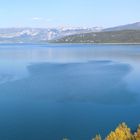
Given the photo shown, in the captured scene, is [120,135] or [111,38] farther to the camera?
A: [111,38]

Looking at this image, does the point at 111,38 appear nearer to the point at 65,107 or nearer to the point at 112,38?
the point at 112,38

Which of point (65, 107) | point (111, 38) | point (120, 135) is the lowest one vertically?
point (111, 38)

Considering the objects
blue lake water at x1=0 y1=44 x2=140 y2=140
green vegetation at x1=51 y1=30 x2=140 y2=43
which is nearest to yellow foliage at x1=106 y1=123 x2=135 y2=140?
blue lake water at x1=0 y1=44 x2=140 y2=140

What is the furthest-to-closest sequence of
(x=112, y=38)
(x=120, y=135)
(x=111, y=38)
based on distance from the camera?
(x=111, y=38), (x=112, y=38), (x=120, y=135)

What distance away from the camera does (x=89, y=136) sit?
13664 mm

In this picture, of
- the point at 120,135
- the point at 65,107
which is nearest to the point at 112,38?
the point at 65,107

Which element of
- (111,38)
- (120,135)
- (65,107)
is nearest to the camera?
(120,135)

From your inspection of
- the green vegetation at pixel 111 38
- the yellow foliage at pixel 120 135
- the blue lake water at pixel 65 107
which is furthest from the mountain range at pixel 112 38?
the yellow foliage at pixel 120 135

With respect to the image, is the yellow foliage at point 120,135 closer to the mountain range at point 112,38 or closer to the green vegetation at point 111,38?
the mountain range at point 112,38

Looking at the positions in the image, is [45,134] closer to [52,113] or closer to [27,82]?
[52,113]

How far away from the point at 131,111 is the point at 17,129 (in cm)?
609

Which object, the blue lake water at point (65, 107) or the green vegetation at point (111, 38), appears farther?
the green vegetation at point (111, 38)

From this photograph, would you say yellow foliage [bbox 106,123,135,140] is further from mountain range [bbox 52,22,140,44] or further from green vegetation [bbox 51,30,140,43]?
green vegetation [bbox 51,30,140,43]

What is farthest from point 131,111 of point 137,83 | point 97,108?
point 137,83
